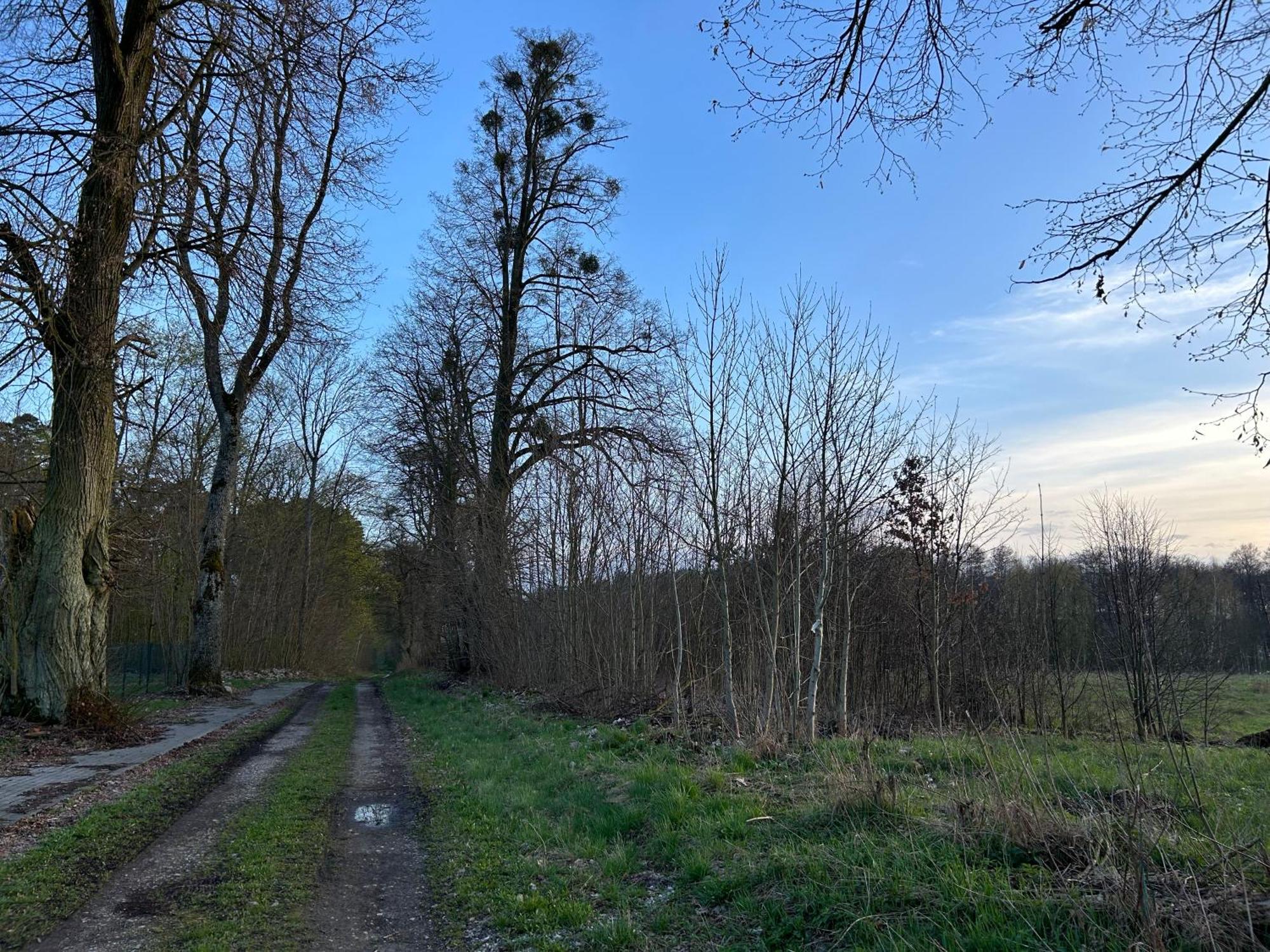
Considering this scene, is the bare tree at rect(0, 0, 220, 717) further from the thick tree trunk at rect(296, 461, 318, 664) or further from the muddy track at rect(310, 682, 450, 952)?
the thick tree trunk at rect(296, 461, 318, 664)

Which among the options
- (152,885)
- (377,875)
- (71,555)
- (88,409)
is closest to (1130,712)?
(377,875)

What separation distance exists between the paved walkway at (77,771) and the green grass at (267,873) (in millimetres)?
1772

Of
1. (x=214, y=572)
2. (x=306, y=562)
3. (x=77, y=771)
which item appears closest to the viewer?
(x=77, y=771)

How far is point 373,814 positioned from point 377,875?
2.03m

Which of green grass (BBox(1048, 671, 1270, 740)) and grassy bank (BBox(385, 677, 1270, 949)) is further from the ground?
grassy bank (BBox(385, 677, 1270, 949))

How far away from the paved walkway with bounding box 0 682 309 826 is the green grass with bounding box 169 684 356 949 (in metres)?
1.77

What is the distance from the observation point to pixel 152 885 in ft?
16.6

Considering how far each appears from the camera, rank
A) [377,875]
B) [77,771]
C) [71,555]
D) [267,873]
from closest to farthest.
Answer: [267,873] < [377,875] < [77,771] < [71,555]

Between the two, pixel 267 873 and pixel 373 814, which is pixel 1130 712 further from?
pixel 267 873

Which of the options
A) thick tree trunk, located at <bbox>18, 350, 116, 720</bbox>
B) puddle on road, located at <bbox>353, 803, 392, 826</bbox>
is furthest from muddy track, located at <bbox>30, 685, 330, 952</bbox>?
thick tree trunk, located at <bbox>18, 350, 116, 720</bbox>

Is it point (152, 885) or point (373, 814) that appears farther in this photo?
point (373, 814)

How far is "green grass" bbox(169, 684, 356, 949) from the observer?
4.28 meters

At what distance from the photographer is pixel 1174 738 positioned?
16.3 m

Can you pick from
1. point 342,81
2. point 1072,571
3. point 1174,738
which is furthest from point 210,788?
point 1072,571
